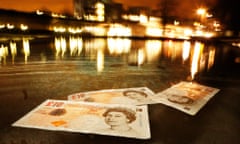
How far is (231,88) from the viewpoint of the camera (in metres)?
1.38

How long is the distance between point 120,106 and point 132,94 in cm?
25

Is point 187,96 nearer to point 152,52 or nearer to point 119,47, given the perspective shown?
point 152,52

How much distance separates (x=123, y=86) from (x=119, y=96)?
0.78 ft

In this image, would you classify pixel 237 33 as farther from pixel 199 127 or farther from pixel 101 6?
pixel 101 6

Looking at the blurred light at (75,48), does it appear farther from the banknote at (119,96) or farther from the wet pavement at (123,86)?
the banknote at (119,96)

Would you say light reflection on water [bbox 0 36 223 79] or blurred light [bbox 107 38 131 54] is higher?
blurred light [bbox 107 38 131 54]

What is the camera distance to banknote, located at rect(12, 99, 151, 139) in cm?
69

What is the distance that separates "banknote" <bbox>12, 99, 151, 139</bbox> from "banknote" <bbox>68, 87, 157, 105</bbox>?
0.27 ft

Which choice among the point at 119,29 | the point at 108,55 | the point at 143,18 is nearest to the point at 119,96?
the point at 108,55

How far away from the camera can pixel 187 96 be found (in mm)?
1115

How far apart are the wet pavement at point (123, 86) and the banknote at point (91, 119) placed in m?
0.03

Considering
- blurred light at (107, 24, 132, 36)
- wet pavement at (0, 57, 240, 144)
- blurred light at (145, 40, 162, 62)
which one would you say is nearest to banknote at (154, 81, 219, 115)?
wet pavement at (0, 57, 240, 144)

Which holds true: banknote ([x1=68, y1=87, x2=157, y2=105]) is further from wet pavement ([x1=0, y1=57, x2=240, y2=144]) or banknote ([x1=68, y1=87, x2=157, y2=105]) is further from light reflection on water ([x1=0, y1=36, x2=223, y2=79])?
light reflection on water ([x1=0, y1=36, x2=223, y2=79])

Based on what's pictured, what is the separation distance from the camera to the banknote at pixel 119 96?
1.01 meters
